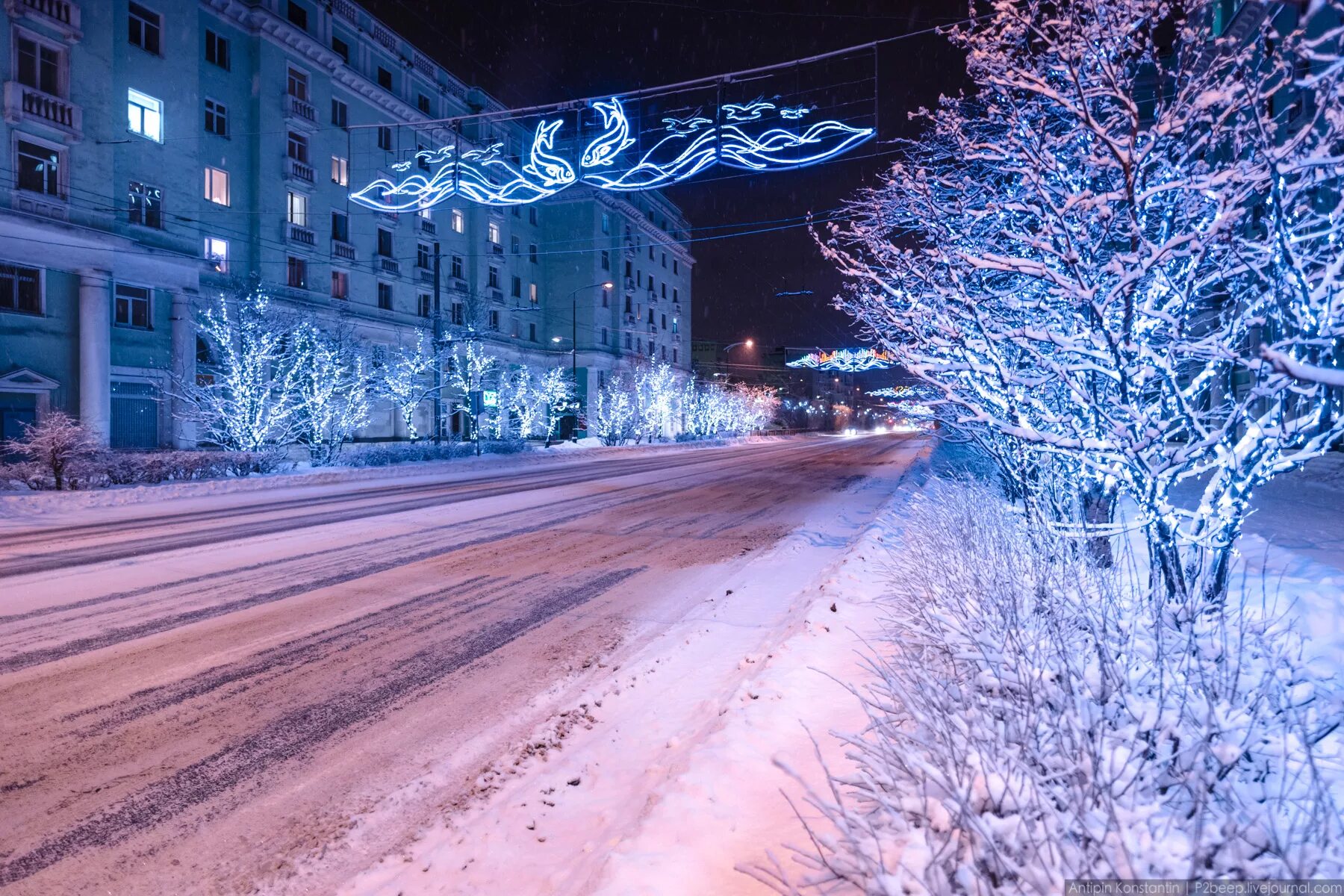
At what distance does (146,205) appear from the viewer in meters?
25.7

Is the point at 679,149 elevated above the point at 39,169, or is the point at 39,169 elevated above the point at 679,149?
the point at 39,169

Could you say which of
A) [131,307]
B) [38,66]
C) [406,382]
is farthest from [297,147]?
[406,382]

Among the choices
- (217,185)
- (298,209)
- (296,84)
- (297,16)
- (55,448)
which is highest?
(297,16)

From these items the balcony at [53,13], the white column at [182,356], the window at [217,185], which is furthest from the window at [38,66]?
the white column at [182,356]

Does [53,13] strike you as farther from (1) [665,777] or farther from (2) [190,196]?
(1) [665,777]

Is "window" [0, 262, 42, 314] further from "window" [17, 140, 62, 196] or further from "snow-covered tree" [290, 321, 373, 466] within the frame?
"snow-covered tree" [290, 321, 373, 466]

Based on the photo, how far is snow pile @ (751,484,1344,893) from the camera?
7.06ft

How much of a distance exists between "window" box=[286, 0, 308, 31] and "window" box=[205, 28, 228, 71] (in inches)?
137

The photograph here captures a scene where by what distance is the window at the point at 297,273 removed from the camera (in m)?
32.4

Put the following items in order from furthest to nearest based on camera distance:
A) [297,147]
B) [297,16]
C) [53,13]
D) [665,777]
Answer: [297,147] < [297,16] < [53,13] < [665,777]

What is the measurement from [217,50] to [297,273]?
9.37m

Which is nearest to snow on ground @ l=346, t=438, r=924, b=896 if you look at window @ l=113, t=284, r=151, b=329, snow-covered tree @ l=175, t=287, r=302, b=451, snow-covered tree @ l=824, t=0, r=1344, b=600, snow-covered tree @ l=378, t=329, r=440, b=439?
snow-covered tree @ l=824, t=0, r=1344, b=600

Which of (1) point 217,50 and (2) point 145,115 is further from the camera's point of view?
(1) point 217,50

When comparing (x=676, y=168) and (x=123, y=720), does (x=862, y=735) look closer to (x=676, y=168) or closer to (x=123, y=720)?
(x=123, y=720)
